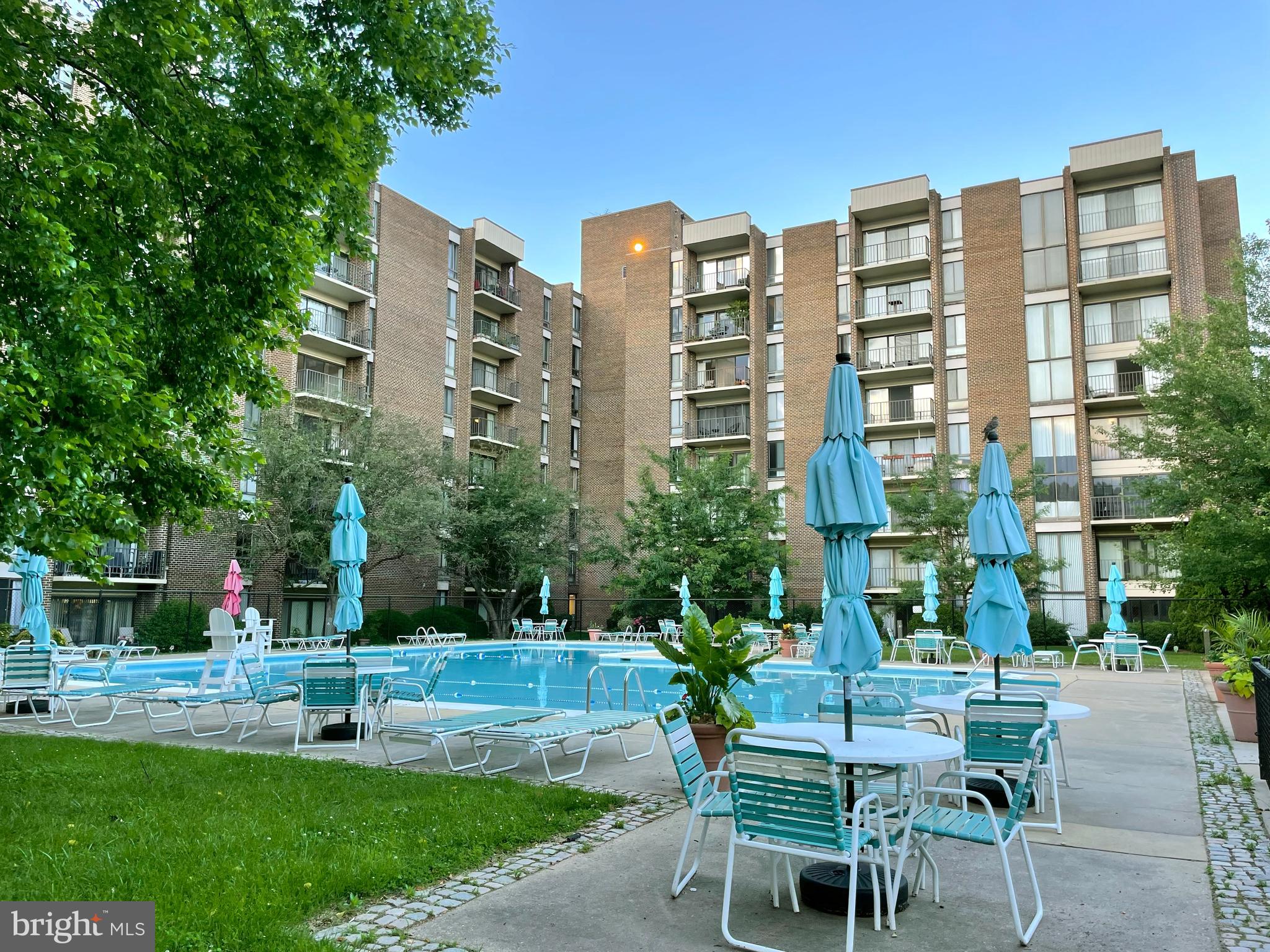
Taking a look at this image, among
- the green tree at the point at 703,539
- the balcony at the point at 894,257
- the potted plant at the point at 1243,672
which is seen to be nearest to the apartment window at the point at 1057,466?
the balcony at the point at 894,257

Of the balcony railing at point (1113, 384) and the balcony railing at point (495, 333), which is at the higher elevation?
the balcony railing at point (495, 333)

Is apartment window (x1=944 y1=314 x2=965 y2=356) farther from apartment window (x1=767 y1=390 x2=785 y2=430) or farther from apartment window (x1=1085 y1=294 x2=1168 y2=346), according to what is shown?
apartment window (x1=767 y1=390 x2=785 y2=430)

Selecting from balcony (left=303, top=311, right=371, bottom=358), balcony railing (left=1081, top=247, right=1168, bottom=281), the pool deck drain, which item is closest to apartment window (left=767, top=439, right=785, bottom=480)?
balcony railing (left=1081, top=247, right=1168, bottom=281)

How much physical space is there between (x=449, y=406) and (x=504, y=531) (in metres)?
8.33

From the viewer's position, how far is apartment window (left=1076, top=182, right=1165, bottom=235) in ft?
113

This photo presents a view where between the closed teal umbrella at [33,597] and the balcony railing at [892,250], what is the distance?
3303cm

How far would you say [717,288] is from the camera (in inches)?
1658

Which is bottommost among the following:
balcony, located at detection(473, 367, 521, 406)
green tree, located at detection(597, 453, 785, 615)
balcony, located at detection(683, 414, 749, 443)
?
green tree, located at detection(597, 453, 785, 615)

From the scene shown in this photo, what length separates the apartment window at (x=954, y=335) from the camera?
36781mm

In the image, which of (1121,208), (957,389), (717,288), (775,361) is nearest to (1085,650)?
(957,389)

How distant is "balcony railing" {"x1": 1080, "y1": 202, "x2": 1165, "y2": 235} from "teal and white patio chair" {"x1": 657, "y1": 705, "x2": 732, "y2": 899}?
3634 cm

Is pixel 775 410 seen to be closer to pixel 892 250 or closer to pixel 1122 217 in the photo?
pixel 892 250

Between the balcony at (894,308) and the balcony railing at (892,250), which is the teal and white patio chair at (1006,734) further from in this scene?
the balcony railing at (892,250)

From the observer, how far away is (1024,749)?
21.0 feet
